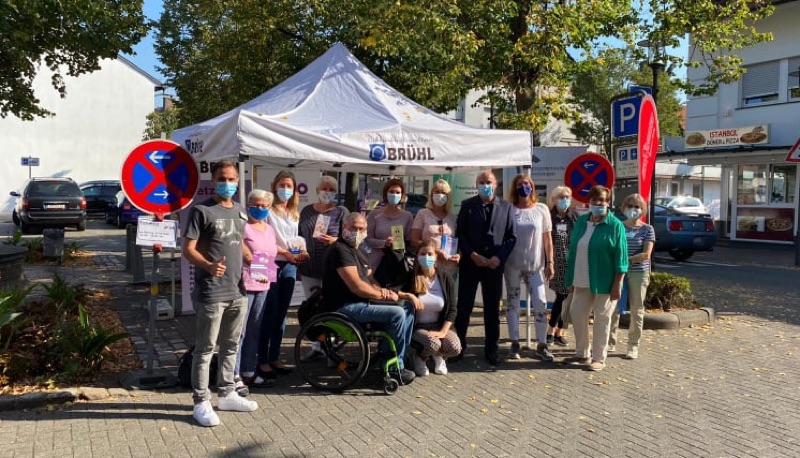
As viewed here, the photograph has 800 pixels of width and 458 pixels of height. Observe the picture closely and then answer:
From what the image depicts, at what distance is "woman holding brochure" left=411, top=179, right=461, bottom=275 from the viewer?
6348mm

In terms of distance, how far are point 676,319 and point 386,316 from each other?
15.8ft

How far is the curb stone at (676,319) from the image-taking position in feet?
27.2

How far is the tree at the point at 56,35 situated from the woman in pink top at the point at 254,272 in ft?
21.9

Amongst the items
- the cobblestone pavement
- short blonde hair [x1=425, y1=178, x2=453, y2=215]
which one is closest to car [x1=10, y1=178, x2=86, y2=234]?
the cobblestone pavement

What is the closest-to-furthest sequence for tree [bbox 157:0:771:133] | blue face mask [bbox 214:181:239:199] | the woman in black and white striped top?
blue face mask [bbox 214:181:239:199]
the woman in black and white striped top
tree [bbox 157:0:771:133]

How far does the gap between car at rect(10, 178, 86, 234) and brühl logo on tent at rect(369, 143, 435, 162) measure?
18.1 meters

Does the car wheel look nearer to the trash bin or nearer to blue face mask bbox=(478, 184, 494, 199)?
blue face mask bbox=(478, 184, 494, 199)

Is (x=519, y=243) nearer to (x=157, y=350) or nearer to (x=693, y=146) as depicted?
(x=157, y=350)

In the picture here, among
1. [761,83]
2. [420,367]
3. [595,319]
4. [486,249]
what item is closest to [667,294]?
[595,319]

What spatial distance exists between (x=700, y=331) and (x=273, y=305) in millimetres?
5768

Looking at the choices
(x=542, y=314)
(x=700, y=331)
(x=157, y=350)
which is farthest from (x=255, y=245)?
(x=700, y=331)

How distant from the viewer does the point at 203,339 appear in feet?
15.5

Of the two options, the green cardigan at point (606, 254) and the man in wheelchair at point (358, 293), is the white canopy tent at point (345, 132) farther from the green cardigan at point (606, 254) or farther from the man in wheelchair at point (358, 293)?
the green cardigan at point (606, 254)

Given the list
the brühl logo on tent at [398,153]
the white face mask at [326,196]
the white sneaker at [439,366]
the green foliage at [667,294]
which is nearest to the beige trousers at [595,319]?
the white sneaker at [439,366]
